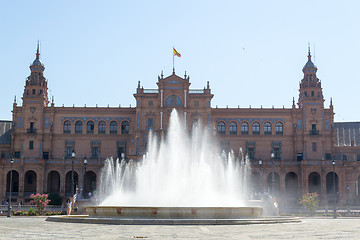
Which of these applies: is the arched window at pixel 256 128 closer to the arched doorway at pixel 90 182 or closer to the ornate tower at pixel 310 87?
the ornate tower at pixel 310 87

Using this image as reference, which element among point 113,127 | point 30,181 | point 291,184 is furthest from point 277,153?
point 30,181

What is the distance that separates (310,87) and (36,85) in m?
46.5

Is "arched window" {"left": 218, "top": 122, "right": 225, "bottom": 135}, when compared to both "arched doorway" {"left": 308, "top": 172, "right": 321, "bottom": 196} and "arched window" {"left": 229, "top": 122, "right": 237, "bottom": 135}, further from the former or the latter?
"arched doorway" {"left": 308, "top": 172, "right": 321, "bottom": 196}

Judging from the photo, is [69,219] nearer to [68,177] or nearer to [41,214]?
[41,214]

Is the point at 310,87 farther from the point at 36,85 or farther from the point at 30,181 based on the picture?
the point at 30,181

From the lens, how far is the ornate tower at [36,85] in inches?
3519

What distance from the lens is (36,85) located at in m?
90.0

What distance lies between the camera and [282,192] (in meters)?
84.6

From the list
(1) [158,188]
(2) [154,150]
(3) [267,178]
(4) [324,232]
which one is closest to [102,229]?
(4) [324,232]

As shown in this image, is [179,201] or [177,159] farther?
[177,159]

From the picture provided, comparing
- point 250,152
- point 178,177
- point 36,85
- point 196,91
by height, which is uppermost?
point 36,85

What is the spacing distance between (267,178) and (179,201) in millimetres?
45346

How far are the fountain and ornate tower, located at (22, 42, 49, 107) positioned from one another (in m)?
16.1

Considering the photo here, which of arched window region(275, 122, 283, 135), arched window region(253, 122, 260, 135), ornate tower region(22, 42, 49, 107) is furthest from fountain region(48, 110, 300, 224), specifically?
ornate tower region(22, 42, 49, 107)
